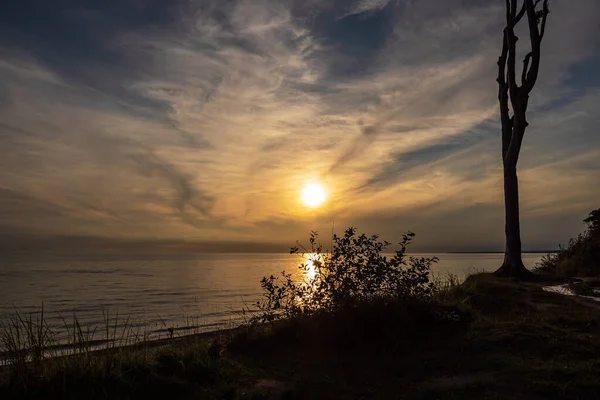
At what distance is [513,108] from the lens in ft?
61.4

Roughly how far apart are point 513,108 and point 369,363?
48.8ft

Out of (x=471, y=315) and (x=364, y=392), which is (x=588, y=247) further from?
(x=364, y=392)

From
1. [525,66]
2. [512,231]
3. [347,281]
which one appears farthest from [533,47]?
[347,281]

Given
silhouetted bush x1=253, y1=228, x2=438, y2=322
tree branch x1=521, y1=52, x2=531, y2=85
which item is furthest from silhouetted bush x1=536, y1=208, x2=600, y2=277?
silhouetted bush x1=253, y1=228, x2=438, y2=322

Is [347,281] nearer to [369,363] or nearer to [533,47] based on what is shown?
[369,363]

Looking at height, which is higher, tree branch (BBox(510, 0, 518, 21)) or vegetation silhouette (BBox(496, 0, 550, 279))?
tree branch (BBox(510, 0, 518, 21))

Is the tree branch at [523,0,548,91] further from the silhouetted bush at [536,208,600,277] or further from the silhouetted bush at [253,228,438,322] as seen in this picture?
the silhouetted bush at [253,228,438,322]

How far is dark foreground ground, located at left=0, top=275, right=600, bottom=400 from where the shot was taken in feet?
18.9

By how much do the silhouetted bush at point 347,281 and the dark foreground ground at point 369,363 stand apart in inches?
17.1

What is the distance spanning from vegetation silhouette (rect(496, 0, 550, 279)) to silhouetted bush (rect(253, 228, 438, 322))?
29.6ft

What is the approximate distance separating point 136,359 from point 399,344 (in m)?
4.28

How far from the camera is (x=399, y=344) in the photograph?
8055mm

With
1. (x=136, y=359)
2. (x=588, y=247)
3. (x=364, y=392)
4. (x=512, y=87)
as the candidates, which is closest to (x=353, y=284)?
(x=364, y=392)

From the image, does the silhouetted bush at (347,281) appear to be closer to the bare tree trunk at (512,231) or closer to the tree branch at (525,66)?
the bare tree trunk at (512,231)
